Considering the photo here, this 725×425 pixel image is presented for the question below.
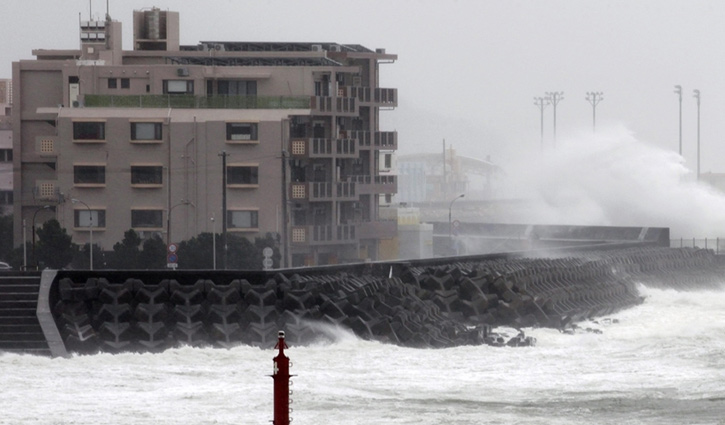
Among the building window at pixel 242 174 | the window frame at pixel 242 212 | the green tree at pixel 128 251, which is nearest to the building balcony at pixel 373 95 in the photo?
the building window at pixel 242 174

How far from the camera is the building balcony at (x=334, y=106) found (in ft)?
195

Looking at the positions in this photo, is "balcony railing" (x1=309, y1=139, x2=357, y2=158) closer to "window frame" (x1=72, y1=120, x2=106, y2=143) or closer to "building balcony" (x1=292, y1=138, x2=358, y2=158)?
"building balcony" (x1=292, y1=138, x2=358, y2=158)

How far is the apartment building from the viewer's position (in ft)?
188

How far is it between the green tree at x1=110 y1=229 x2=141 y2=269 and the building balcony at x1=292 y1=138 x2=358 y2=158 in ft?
24.5

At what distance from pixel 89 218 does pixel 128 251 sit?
438 cm

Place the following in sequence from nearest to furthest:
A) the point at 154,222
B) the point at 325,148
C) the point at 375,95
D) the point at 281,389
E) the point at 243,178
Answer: the point at 281,389 → the point at 243,178 → the point at 154,222 → the point at 325,148 → the point at 375,95

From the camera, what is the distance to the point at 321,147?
59.2 meters

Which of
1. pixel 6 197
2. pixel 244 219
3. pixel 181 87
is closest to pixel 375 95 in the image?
pixel 181 87

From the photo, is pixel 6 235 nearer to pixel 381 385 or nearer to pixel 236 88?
pixel 236 88

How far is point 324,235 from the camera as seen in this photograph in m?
58.8

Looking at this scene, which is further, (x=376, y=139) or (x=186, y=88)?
(x=376, y=139)

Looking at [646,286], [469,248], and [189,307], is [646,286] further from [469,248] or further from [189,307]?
[469,248]

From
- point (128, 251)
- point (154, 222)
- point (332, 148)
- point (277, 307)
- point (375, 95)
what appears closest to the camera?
point (277, 307)

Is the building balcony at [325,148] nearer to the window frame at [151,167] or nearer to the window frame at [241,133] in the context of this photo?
the window frame at [241,133]
